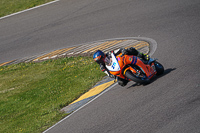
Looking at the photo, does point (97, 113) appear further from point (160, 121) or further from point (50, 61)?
point (50, 61)

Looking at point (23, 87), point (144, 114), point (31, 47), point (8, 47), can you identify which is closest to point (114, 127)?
point (144, 114)

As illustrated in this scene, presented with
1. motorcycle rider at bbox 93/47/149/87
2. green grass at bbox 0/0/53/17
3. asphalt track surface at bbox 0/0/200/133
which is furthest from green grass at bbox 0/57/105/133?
green grass at bbox 0/0/53/17

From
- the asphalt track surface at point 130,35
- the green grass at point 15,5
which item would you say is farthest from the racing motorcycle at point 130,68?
the green grass at point 15,5

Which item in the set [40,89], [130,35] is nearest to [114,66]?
[40,89]

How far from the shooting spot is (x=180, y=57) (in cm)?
979

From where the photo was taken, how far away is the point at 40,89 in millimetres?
11773

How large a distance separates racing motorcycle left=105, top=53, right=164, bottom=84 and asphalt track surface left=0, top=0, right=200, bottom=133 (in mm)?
293

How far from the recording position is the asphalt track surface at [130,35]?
6.94m

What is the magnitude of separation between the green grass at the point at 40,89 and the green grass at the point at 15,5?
641cm

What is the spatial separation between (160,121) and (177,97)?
101 cm

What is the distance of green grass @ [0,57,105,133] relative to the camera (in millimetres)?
9695

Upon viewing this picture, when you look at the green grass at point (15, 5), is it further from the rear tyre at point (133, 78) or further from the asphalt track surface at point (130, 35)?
the rear tyre at point (133, 78)

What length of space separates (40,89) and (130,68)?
4478mm

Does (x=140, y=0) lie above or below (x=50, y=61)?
above
